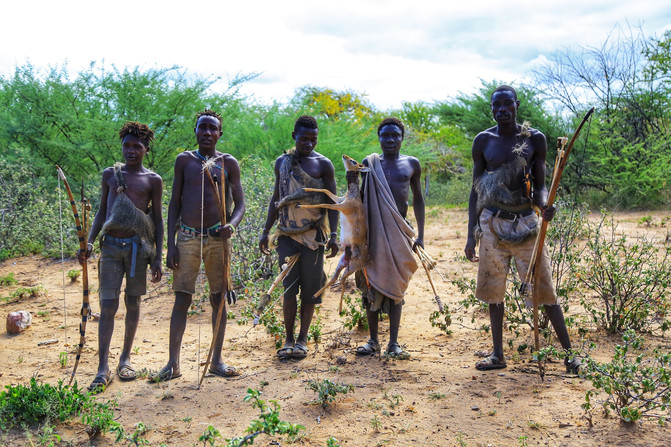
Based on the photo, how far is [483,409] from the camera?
313cm

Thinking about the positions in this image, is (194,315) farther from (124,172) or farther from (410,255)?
(410,255)

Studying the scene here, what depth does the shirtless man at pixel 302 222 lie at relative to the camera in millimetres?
4062

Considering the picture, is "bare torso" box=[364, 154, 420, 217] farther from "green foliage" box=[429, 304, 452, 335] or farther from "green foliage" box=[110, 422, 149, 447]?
"green foliage" box=[110, 422, 149, 447]

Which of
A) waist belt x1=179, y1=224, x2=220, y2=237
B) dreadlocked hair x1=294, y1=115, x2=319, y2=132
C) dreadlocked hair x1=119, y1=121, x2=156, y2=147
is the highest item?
dreadlocked hair x1=294, y1=115, x2=319, y2=132

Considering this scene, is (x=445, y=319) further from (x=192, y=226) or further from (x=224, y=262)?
(x=192, y=226)

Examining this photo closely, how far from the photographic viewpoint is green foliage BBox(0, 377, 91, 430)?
304 centimetres

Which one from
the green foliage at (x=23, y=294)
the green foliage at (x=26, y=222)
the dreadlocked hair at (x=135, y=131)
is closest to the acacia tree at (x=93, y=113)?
the green foliage at (x=26, y=222)

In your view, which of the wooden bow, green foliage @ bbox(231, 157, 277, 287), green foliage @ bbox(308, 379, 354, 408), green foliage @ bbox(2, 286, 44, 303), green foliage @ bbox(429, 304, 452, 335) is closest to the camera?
green foliage @ bbox(308, 379, 354, 408)

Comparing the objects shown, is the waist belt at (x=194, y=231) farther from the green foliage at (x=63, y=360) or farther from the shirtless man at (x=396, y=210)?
the green foliage at (x=63, y=360)

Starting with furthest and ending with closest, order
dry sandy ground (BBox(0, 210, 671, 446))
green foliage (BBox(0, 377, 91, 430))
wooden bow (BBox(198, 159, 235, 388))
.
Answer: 1. wooden bow (BBox(198, 159, 235, 388))
2. green foliage (BBox(0, 377, 91, 430))
3. dry sandy ground (BBox(0, 210, 671, 446))

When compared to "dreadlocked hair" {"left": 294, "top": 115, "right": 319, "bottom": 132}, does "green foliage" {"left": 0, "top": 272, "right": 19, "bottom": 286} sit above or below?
below

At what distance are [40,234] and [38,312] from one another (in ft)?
11.5

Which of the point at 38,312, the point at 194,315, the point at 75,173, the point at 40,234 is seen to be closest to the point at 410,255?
the point at 194,315

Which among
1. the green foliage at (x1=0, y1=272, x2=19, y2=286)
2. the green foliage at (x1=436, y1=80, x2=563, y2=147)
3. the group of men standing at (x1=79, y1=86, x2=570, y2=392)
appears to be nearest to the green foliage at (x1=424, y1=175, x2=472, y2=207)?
the green foliage at (x1=436, y1=80, x2=563, y2=147)
